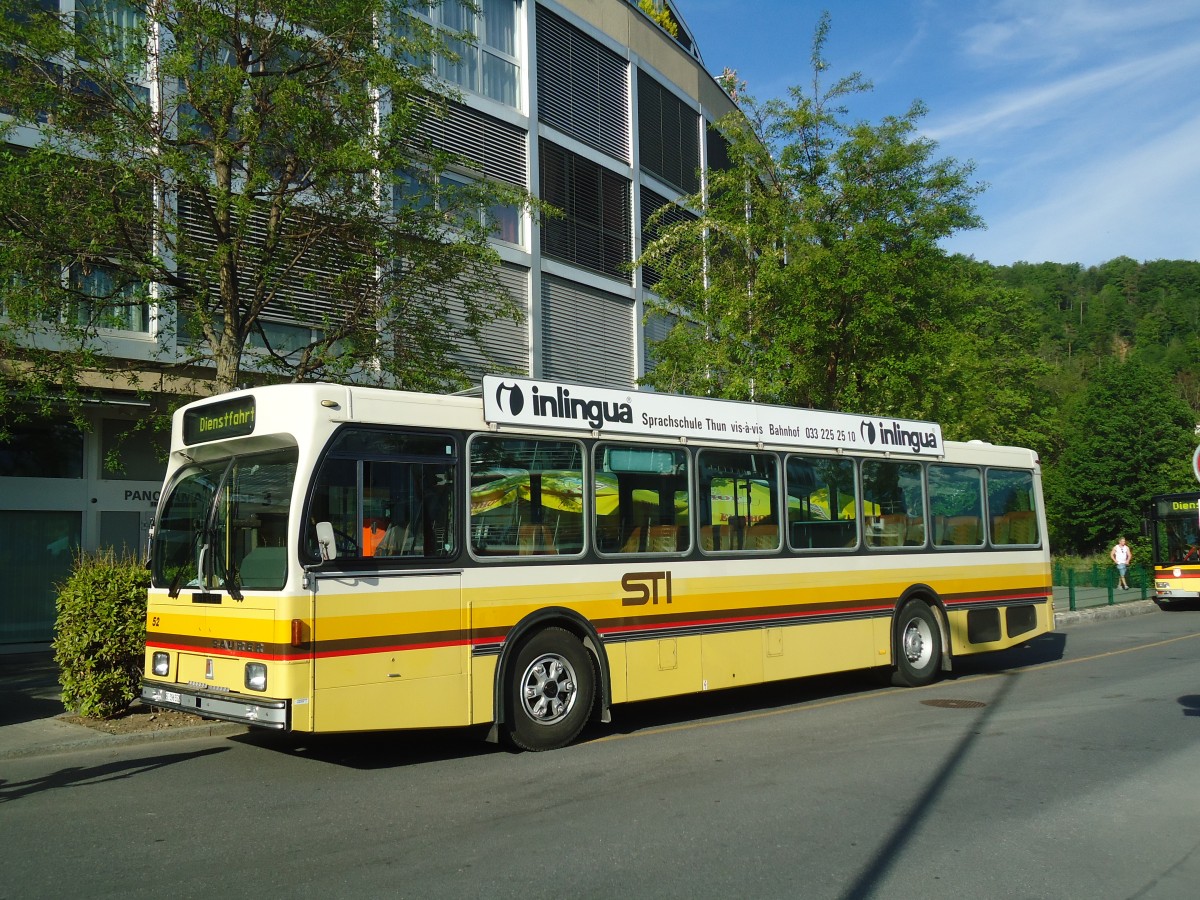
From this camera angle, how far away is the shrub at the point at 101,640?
10305 millimetres

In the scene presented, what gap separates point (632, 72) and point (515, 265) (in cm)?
769

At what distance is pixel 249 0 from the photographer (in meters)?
11.3

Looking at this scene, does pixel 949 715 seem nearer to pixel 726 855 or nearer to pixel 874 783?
pixel 874 783

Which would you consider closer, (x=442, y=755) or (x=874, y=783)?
(x=874, y=783)

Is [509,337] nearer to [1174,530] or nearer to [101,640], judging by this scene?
[101,640]

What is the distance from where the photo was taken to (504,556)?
8945mm

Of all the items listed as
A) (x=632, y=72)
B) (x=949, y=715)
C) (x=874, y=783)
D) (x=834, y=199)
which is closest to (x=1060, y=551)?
(x=632, y=72)

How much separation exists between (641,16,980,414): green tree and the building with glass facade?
11.0 ft

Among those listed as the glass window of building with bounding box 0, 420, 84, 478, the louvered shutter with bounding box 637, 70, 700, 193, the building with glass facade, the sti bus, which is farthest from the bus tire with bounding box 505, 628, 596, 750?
the sti bus

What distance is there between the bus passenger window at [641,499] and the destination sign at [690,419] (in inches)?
8.9

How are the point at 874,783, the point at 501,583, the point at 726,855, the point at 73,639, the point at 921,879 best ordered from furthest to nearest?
1. the point at 73,639
2. the point at 501,583
3. the point at 874,783
4. the point at 726,855
5. the point at 921,879

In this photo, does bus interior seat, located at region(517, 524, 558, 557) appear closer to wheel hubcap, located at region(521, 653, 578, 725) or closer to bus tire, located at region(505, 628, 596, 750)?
bus tire, located at region(505, 628, 596, 750)

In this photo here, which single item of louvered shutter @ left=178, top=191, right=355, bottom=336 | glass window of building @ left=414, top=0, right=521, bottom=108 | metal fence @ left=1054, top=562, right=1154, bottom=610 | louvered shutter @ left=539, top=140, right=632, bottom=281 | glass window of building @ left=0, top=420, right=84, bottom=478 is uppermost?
glass window of building @ left=414, top=0, right=521, bottom=108

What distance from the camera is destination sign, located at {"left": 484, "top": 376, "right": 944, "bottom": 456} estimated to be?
927cm
